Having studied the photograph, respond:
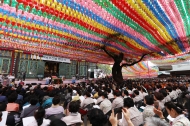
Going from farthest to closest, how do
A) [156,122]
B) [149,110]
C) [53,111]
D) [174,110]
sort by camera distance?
[53,111] < [149,110] < [174,110] < [156,122]

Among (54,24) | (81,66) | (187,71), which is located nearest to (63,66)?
(81,66)

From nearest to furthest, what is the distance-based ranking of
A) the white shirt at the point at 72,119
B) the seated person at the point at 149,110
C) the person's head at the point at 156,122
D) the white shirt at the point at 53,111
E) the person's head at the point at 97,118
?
the person's head at the point at 97,118 → the person's head at the point at 156,122 → the white shirt at the point at 72,119 → the seated person at the point at 149,110 → the white shirt at the point at 53,111

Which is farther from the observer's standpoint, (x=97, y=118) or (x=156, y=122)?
(x=156, y=122)

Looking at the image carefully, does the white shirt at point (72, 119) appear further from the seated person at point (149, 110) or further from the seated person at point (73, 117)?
the seated person at point (149, 110)

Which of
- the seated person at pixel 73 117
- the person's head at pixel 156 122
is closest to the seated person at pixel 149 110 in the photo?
the person's head at pixel 156 122

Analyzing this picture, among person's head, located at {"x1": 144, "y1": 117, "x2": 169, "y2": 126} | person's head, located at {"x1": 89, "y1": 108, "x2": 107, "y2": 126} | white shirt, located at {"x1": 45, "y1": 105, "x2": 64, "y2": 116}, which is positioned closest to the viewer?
person's head, located at {"x1": 89, "y1": 108, "x2": 107, "y2": 126}

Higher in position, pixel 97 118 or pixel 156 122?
pixel 97 118

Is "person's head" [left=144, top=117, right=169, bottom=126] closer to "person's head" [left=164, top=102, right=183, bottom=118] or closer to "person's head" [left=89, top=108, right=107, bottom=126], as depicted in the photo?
"person's head" [left=164, top=102, right=183, bottom=118]

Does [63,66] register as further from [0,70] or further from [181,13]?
[181,13]

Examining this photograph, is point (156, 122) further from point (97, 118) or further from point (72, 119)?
point (72, 119)

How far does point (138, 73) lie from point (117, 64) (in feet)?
44.6

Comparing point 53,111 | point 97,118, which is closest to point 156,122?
point 97,118

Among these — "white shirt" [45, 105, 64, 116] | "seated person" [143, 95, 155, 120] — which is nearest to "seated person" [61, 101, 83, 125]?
"white shirt" [45, 105, 64, 116]

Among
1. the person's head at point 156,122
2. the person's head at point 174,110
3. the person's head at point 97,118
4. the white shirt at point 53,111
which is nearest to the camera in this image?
the person's head at point 97,118
